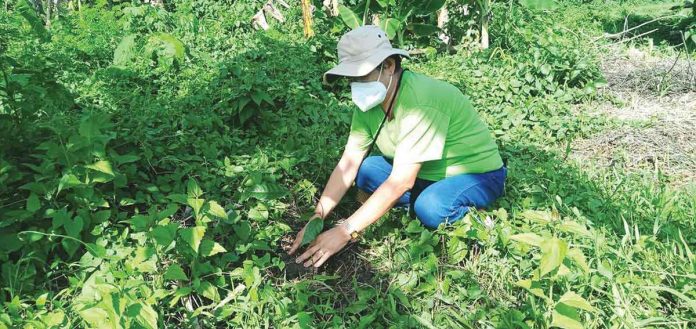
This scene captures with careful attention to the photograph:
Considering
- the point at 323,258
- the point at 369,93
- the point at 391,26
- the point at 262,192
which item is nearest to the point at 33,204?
the point at 262,192

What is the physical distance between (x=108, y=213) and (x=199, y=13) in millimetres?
5811

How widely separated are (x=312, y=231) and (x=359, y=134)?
59cm

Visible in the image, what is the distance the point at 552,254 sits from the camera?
1759 millimetres

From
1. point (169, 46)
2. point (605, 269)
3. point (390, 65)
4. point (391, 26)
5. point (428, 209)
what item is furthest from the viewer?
point (391, 26)

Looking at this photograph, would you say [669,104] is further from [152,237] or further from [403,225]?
[152,237]

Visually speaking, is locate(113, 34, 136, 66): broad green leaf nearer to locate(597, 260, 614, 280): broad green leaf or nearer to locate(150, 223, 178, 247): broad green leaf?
locate(150, 223, 178, 247): broad green leaf

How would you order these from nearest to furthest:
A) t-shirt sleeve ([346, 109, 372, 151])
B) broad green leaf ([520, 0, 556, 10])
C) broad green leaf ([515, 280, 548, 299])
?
broad green leaf ([515, 280, 548, 299])
t-shirt sleeve ([346, 109, 372, 151])
broad green leaf ([520, 0, 556, 10])

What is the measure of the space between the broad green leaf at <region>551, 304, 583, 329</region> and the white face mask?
43.1 inches

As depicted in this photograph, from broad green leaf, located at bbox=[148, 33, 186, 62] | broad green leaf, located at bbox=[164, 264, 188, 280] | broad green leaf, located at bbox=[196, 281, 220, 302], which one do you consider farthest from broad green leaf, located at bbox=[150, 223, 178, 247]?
broad green leaf, located at bbox=[148, 33, 186, 62]

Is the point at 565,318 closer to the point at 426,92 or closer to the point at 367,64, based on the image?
the point at 426,92

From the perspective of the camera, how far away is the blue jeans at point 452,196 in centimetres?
258

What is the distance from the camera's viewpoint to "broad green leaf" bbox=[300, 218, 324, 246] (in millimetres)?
2480

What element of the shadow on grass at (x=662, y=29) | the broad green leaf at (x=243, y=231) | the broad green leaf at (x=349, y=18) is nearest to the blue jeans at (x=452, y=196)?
the broad green leaf at (x=243, y=231)

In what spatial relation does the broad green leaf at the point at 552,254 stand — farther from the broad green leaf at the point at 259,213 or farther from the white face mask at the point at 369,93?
the broad green leaf at the point at 259,213
